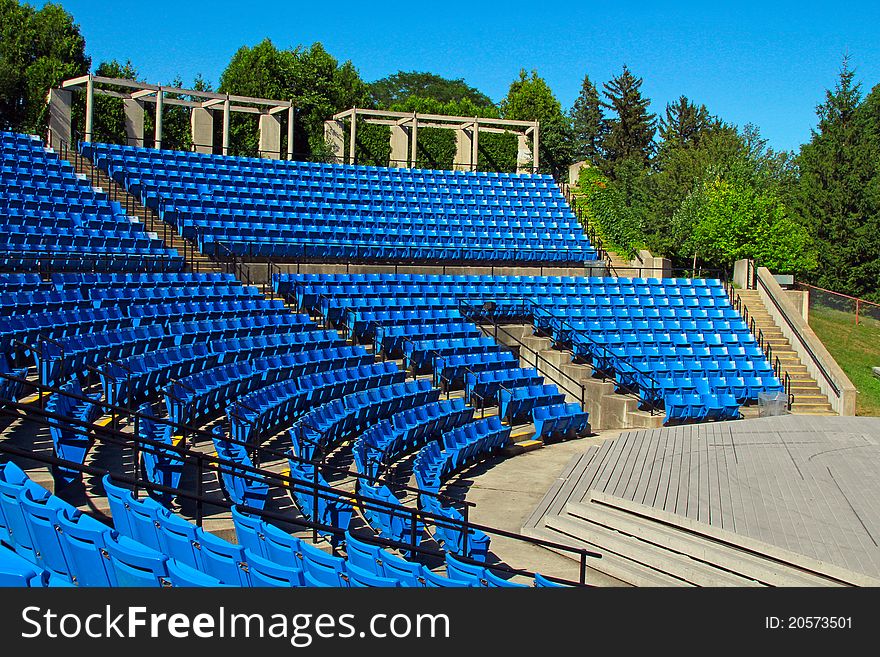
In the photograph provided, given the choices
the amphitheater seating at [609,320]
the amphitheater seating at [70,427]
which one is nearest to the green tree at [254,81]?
the amphitheater seating at [609,320]

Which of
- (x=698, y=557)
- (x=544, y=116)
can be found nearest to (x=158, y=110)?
(x=698, y=557)

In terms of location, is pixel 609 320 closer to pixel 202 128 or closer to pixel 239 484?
pixel 239 484

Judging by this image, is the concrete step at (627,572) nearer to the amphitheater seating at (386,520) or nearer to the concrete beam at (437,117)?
the amphitheater seating at (386,520)

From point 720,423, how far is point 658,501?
6424mm

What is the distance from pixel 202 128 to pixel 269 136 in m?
2.56

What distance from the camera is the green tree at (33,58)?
33.7m

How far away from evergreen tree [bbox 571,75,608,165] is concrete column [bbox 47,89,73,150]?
46027 millimetres

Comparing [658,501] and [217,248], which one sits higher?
[217,248]

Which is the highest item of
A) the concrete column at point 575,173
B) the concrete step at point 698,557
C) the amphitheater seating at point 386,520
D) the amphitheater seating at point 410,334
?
the concrete column at point 575,173

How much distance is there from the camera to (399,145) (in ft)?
120

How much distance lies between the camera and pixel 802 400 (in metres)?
20.3

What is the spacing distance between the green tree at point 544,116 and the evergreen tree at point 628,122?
899 cm
